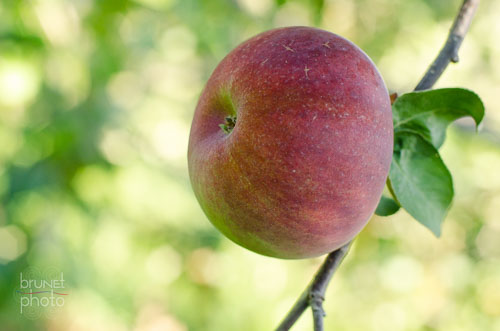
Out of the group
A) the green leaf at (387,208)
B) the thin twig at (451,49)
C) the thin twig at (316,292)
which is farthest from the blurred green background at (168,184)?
the thin twig at (316,292)

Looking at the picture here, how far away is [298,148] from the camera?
0.49m

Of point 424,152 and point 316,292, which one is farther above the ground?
point 424,152

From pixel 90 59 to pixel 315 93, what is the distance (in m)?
1.13

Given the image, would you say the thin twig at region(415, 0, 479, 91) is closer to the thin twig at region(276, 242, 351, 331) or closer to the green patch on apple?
the green patch on apple

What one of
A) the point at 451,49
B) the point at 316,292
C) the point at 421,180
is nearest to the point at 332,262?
the point at 316,292

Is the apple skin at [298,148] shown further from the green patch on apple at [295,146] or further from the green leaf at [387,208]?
the green leaf at [387,208]

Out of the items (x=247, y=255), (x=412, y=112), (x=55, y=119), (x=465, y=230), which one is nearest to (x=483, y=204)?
(x=465, y=230)

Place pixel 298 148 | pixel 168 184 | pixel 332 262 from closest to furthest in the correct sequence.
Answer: pixel 298 148, pixel 332 262, pixel 168 184

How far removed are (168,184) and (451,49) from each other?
4.53 feet

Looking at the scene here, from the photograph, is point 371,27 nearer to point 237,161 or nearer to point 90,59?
point 90,59

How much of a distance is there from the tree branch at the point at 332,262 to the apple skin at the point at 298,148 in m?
0.04

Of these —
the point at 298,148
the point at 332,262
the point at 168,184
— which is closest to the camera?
the point at 298,148

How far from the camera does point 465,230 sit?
87.8 inches

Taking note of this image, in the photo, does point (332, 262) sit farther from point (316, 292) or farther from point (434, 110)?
point (434, 110)
